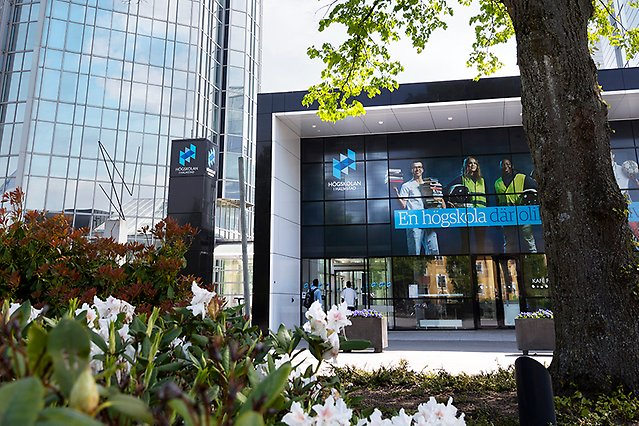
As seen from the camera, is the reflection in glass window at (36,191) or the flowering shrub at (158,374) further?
the reflection in glass window at (36,191)

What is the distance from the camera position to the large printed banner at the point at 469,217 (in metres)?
15.3

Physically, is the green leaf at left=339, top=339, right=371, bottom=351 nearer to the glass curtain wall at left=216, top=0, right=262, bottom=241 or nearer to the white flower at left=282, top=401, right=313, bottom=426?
the white flower at left=282, top=401, right=313, bottom=426

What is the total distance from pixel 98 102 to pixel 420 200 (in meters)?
22.5

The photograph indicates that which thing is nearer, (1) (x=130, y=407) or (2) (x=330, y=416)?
(1) (x=130, y=407)

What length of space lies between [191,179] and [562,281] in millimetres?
9553

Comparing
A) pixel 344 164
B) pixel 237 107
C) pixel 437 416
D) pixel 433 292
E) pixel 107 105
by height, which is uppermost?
pixel 237 107

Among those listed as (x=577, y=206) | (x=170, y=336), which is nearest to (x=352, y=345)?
(x=170, y=336)

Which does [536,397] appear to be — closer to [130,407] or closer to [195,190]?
[130,407]

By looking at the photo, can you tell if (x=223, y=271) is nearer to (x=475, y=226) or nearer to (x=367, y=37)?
(x=475, y=226)

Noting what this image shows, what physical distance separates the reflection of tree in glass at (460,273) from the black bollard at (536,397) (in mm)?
13783

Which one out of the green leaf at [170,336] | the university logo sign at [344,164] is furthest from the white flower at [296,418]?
the university logo sign at [344,164]

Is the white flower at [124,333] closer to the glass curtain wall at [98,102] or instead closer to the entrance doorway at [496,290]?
the entrance doorway at [496,290]

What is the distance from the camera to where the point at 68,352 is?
0.62m

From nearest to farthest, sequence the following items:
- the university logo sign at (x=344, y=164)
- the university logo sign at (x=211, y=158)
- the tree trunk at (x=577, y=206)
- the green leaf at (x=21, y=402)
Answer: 1. the green leaf at (x=21, y=402)
2. the tree trunk at (x=577, y=206)
3. the university logo sign at (x=211, y=158)
4. the university logo sign at (x=344, y=164)
